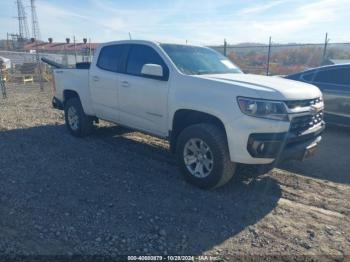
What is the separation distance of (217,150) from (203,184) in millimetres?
563

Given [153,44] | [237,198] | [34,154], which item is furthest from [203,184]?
[34,154]

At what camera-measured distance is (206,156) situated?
443 centimetres

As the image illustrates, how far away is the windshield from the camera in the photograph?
4.93 m

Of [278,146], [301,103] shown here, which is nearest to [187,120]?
[278,146]

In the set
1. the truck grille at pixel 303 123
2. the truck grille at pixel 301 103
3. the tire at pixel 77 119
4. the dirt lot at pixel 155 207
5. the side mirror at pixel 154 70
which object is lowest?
the dirt lot at pixel 155 207

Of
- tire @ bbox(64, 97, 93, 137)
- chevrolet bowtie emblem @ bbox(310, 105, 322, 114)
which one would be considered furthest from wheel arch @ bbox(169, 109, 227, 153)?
tire @ bbox(64, 97, 93, 137)

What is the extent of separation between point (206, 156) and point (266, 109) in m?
1.02

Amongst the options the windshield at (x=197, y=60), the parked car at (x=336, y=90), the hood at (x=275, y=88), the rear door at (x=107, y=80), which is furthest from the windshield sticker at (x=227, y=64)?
the parked car at (x=336, y=90)

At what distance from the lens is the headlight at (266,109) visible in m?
3.88

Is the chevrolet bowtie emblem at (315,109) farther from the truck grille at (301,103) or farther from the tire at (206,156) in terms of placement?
the tire at (206,156)

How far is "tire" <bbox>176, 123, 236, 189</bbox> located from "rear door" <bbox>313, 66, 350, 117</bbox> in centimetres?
421

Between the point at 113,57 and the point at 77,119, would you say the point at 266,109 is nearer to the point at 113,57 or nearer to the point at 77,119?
the point at 113,57

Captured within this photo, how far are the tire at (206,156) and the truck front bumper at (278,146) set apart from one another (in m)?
0.39

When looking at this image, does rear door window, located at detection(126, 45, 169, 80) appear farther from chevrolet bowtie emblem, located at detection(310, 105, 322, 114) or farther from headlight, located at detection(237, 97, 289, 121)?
chevrolet bowtie emblem, located at detection(310, 105, 322, 114)
